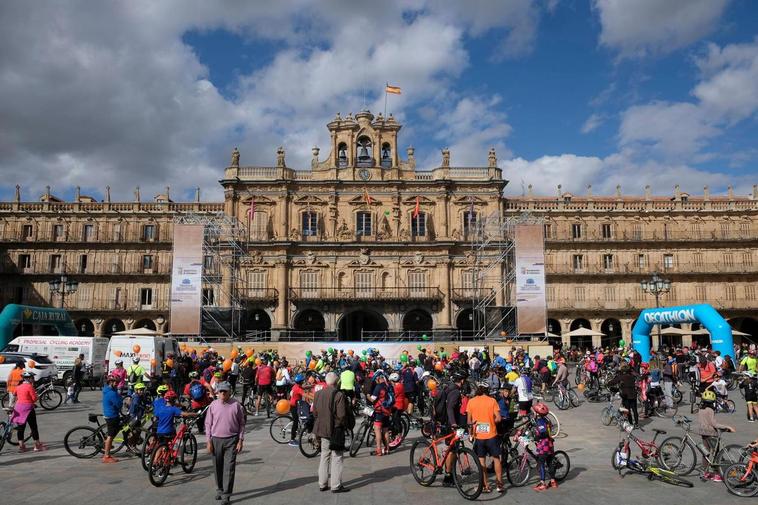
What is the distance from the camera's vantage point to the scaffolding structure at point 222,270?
1526 inches

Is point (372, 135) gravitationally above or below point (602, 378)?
above

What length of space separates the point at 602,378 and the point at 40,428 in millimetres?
18957

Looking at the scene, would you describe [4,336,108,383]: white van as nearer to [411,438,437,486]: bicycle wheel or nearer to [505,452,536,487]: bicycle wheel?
[411,438,437,486]: bicycle wheel

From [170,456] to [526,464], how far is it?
583 cm

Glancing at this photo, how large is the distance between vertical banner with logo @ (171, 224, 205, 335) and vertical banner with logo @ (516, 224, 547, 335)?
18.6m

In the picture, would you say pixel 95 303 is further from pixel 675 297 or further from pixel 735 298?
pixel 735 298

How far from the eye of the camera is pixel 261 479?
34.5 feet

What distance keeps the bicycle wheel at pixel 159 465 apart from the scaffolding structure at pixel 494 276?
1174 inches

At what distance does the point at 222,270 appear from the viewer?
152ft

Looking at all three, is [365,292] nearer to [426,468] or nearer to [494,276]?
[494,276]

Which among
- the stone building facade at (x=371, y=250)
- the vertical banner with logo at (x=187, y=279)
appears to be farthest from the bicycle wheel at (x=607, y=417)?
the stone building facade at (x=371, y=250)

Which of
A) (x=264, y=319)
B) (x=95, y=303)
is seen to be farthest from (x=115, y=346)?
(x=95, y=303)

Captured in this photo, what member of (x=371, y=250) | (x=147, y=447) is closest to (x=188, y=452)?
(x=147, y=447)

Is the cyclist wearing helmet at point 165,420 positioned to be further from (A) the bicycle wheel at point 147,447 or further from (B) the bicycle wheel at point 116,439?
(B) the bicycle wheel at point 116,439
